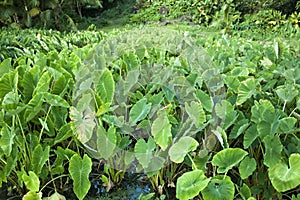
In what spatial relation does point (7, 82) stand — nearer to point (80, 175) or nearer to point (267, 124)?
point (80, 175)

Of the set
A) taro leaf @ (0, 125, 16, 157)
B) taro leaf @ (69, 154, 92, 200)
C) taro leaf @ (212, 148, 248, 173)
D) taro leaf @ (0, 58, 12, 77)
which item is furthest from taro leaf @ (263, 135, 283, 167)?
taro leaf @ (0, 58, 12, 77)

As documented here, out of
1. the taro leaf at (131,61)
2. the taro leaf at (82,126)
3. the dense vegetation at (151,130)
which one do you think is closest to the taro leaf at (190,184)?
the dense vegetation at (151,130)

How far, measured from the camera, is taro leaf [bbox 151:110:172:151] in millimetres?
1376

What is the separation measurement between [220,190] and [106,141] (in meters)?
0.49

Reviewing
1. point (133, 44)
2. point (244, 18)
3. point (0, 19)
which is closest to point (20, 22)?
point (0, 19)

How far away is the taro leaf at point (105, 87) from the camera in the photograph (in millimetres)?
1584

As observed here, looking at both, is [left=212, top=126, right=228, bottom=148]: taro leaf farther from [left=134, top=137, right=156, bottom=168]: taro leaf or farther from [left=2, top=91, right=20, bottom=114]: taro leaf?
[left=2, top=91, right=20, bottom=114]: taro leaf

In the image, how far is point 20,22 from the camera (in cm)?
870

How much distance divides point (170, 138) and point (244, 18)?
23.3 feet

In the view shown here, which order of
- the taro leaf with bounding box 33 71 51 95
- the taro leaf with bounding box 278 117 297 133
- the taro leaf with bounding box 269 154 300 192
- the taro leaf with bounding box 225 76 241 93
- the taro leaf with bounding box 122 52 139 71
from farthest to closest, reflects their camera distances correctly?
the taro leaf with bounding box 122 52 139 71 < the taro leaf with bounding box 225 76 241 93 < the taro leaf with bounding box 33 71 51 95 < the taro leaf with bounding box 278 117 297 133 < the taro leaf with bounding box 269 154 300 192

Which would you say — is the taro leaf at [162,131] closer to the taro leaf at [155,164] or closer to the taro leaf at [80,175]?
the taro leaf at [155,164]

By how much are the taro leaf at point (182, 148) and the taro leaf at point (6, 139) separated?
630mm

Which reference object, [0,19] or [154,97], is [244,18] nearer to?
[0,19]

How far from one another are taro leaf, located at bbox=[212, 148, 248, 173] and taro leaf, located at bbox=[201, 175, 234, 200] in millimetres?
40
